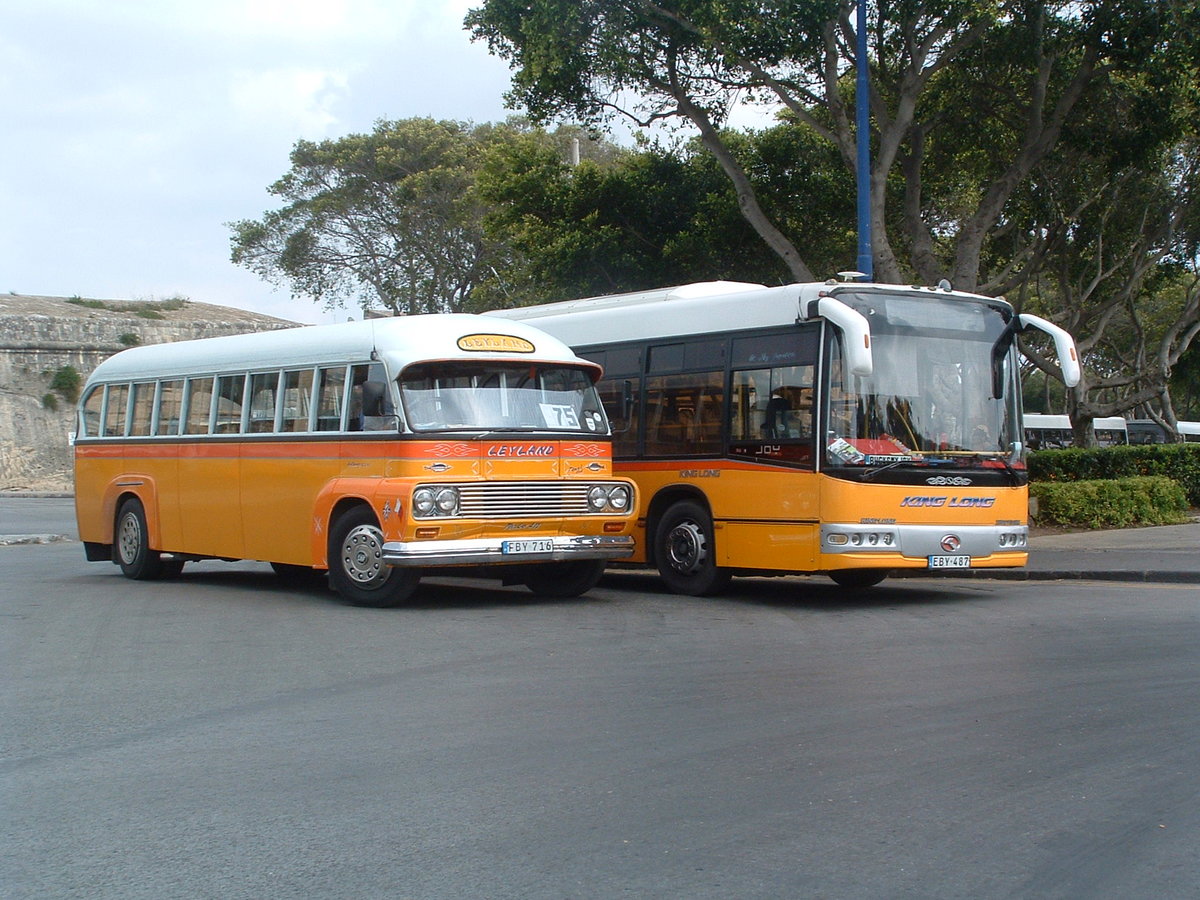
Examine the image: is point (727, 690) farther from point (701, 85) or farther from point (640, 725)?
point (701, 85)

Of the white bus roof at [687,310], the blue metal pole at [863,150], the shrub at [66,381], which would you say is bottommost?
the white bus roof at [687,310]

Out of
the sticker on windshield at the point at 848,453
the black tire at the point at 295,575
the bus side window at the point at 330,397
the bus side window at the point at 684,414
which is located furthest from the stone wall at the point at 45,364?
the sticker on windshield at the point at 848,453

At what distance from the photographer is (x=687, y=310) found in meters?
14.2

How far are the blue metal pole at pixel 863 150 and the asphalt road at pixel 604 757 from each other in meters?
6.93

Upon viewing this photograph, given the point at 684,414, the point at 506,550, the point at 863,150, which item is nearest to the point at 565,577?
the point at 506,550

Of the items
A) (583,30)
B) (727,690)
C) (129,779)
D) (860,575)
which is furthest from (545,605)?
(583,30)

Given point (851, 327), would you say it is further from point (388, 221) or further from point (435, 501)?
point (388, 221)

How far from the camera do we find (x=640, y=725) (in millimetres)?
7117

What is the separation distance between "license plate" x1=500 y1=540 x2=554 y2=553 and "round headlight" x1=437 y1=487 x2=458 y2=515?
1.84 feet

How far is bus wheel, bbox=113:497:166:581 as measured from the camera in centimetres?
1580

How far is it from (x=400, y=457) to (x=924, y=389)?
15.8 ft

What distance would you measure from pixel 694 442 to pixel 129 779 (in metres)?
8.44

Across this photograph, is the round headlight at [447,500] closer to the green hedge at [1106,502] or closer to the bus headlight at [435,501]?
the bus headlight at [435,501]

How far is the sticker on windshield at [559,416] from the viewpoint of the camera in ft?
42.2
